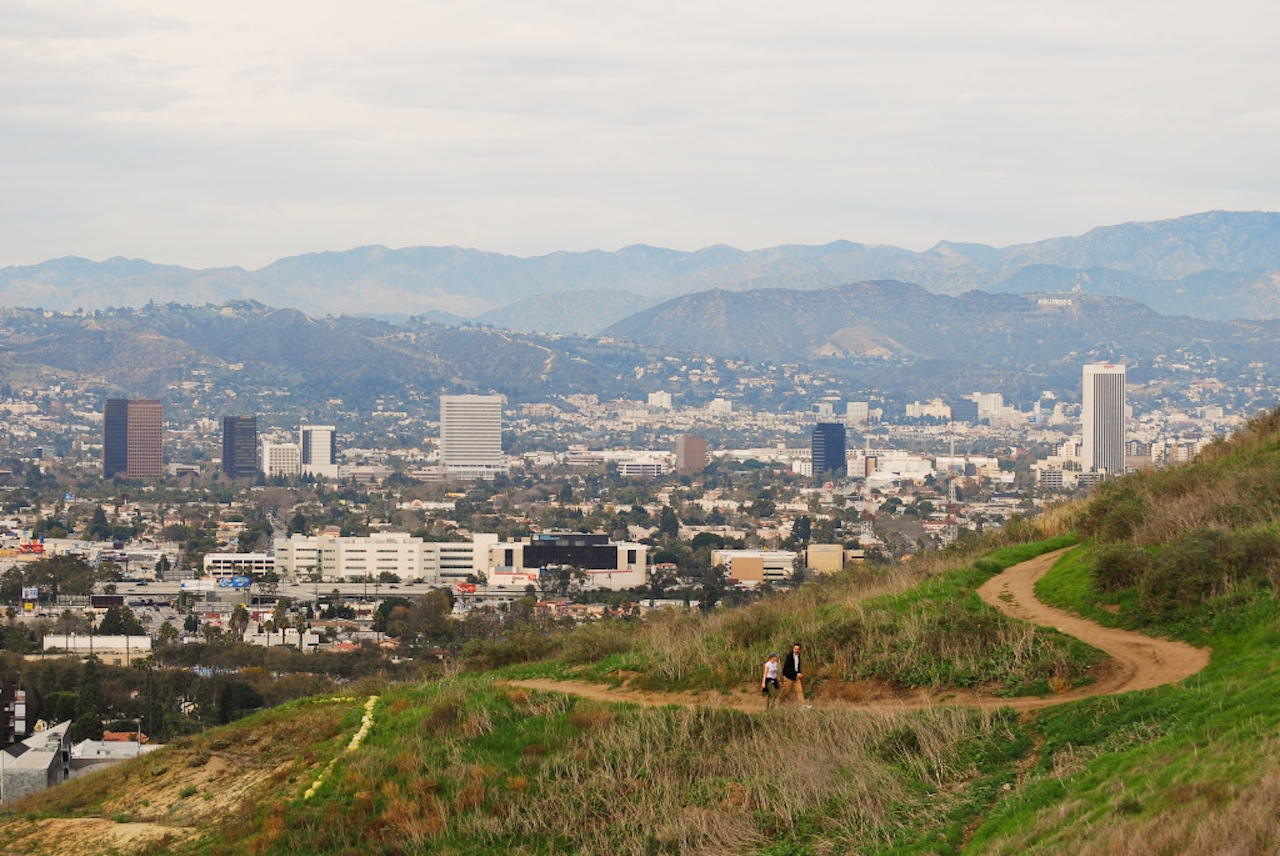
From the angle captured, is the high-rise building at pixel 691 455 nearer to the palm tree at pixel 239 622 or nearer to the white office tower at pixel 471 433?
the white office tower at pixel 471 433

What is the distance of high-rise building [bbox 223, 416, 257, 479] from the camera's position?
134 metres

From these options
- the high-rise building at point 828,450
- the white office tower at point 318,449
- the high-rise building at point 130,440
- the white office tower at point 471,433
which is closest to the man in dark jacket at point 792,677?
the high-rise building at point 828,450

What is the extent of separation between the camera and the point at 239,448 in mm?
134125

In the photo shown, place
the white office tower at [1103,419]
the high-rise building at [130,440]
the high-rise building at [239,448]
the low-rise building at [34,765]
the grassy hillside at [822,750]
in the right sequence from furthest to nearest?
the high-rise building at [239,448], the high-rise building at [130,440], the white office tower at [1103,419], the low-rise building at [34,765], the grassy hillside at [822,750]

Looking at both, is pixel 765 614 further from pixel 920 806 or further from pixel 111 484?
pixel 111 484

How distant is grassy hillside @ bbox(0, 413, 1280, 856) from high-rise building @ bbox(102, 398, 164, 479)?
117373 mm

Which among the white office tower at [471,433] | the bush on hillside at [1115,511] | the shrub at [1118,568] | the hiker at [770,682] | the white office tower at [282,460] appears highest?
the white office tower at [471,433]

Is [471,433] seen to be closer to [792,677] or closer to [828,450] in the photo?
[828,450]

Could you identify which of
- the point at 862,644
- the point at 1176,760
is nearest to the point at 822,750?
the point at 862,644

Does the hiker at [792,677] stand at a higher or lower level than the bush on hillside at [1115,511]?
lower

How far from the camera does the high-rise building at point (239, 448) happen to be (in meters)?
134

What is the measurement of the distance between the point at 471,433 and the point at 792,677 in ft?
463

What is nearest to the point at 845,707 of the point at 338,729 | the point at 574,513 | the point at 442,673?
the point at 338,729

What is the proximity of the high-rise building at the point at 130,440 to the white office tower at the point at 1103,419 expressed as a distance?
68.3 m
